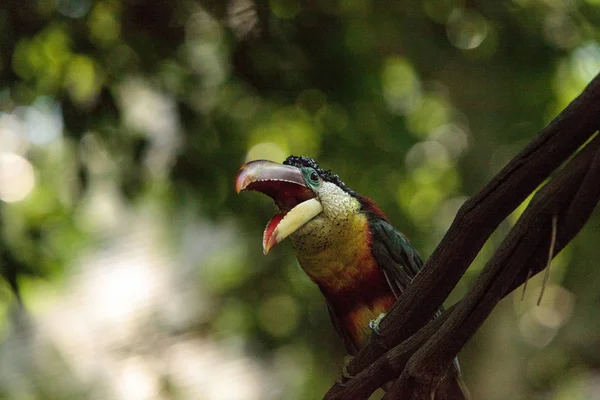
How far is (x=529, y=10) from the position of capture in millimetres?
4043

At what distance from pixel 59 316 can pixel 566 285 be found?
4.36m

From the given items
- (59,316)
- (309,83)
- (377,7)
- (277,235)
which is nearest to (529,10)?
(377,7)

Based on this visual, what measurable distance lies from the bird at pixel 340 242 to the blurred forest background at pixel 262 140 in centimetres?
157

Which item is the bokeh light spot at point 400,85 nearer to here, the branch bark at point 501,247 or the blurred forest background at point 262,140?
the blurred forest background at point 262,140

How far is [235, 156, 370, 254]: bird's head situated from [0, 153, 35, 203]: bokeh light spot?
7.31ft

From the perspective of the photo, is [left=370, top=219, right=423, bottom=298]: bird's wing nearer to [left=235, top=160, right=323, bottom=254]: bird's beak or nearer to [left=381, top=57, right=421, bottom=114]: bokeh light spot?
[left=235, top=160, right=323, bottom=254]: bird's beak

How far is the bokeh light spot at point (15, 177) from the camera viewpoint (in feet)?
13.1

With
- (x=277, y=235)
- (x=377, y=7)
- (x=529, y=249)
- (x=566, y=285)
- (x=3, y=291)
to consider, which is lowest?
(x=566, y=285)

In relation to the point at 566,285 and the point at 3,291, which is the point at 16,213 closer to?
the point at 3,291

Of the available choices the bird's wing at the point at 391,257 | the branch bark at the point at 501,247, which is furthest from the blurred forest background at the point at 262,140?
the branch bark at the point at 501,247

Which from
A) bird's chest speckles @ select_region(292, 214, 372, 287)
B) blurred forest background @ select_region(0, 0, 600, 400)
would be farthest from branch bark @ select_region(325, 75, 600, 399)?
blurred forest background @ select_region(0, 0, 600, 400)

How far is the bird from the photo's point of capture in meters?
1.96

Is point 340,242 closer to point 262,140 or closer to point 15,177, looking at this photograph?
point 262,140

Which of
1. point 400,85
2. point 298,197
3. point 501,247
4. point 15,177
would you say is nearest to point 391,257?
point 298,197
